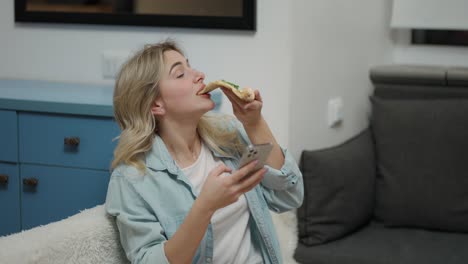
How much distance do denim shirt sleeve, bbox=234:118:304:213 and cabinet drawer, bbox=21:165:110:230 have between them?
0.59m

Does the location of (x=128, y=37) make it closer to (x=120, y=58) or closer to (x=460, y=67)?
(x=120, y=58)

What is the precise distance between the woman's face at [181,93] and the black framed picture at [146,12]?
2.24 feet

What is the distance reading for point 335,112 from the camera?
2924mm

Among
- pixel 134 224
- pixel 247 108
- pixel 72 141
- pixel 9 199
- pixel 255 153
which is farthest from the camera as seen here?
pixel 9 199

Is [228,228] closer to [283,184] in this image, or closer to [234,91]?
[283,184]

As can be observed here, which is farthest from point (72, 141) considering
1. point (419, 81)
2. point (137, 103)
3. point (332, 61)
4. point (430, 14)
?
point (430, 14)

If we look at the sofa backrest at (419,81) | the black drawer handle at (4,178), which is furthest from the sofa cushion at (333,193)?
the black drawer handle at (4,178)

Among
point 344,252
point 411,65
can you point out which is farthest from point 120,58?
point 411,65

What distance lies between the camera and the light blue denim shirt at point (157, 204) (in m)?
1.76

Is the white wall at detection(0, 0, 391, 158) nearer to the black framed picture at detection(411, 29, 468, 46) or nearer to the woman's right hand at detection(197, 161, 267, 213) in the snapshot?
the black framed picture at detection(411, 29, 468, 46)

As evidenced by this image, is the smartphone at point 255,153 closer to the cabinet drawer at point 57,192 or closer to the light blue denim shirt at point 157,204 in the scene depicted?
the light blue denim shirt at point 157,204

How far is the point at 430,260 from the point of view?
254 cm

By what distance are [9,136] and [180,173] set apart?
2.81 ft

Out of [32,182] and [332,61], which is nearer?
[32,182]
